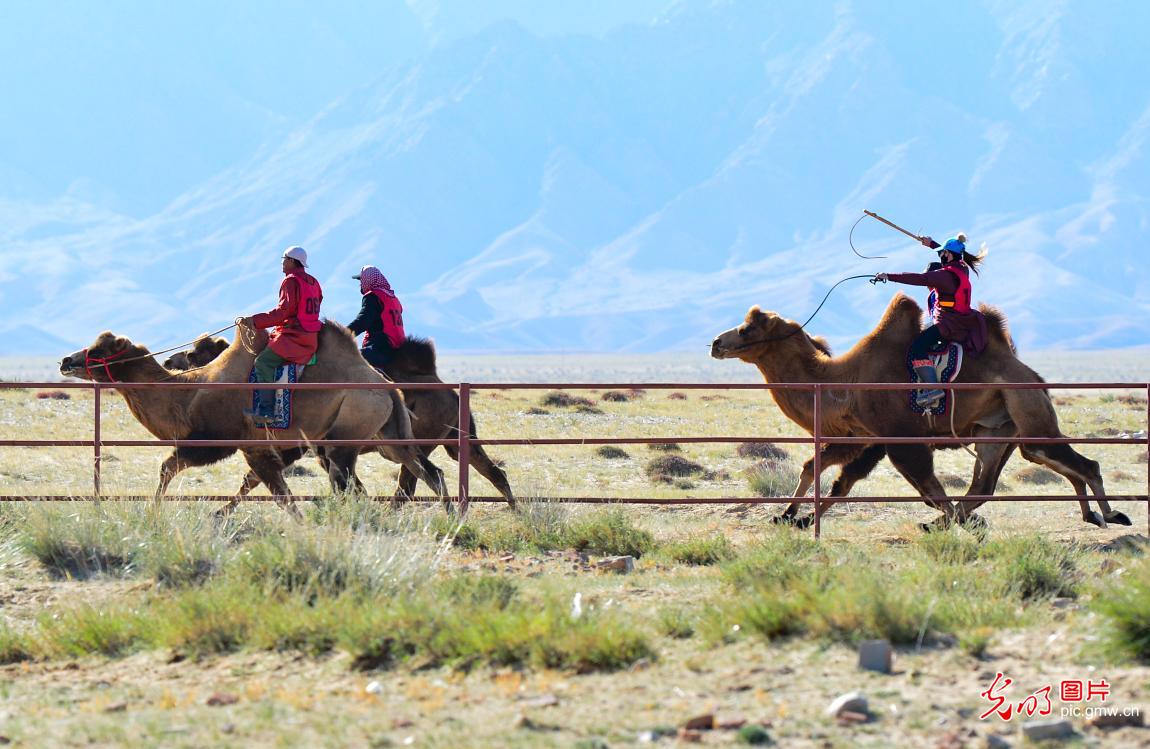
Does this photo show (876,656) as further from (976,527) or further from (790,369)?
(790,369)

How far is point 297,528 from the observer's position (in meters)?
8.55

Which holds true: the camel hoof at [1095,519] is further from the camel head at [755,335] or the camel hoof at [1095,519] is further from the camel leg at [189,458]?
the camel leg at [189,458]

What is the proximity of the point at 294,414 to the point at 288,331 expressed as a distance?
60 centimetres

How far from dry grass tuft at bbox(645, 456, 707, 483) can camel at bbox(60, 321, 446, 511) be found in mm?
7414

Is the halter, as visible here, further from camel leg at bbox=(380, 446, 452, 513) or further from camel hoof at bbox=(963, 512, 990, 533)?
camel hoof at bbox=(963, 512, 990, 533)

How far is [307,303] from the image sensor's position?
1187 cm

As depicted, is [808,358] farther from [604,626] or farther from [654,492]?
[604,626]

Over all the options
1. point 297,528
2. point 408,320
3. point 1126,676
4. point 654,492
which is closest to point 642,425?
point 654,492

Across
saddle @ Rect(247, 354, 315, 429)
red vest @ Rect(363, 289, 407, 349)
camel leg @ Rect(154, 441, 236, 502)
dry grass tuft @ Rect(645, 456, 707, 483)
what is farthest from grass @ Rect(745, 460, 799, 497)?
camel leg @ Rect(154, 441, 236, 502)

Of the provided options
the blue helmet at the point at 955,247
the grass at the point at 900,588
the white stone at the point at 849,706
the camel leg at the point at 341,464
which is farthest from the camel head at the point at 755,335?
the white stone at the point at 849,706

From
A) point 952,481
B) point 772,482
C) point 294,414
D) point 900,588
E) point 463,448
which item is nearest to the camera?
point 900,588

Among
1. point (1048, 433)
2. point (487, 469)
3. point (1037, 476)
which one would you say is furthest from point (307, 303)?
point (1037, 476)

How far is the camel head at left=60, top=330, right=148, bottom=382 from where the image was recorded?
493 inches

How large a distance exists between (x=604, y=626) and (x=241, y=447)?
530 centimetres
